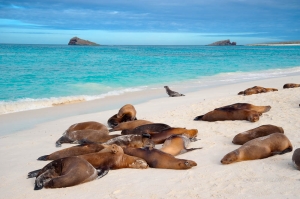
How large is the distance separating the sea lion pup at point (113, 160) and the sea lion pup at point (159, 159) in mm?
135

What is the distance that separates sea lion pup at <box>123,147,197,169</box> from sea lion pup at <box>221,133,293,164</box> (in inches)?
24.3

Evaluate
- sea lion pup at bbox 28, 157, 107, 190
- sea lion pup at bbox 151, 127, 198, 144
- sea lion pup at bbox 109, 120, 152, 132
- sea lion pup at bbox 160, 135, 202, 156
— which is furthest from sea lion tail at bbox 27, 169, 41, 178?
sea lion pup at bbox 109, 120, 152, 132

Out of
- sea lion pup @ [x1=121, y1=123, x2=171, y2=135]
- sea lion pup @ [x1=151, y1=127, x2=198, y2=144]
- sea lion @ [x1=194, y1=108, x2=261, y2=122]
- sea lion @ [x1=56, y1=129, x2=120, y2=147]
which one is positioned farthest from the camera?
sea lion @ [x1=194, y1=108, x2=261, y2=122]

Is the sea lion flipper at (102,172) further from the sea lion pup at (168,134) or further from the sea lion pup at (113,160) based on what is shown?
the sea lion pup at (168,134)

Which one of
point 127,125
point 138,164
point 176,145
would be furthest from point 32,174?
point 127,125

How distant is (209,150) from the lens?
20.0ft

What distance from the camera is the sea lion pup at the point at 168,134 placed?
21.8ft

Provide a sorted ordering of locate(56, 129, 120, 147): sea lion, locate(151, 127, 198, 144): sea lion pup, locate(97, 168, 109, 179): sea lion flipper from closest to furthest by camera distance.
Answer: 1. locate(97, 168, 109, 179): sea lion flipper
2. locate(151, 127, 198, 144): sea lion pup
3. locate(56, 129, 120, 147): sea lion

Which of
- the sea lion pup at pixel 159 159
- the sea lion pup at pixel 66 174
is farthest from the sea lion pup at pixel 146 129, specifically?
the sea lion pup at pixel 66 174

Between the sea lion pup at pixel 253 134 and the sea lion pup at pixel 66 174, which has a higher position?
the sea lion pup at pixel 253 134

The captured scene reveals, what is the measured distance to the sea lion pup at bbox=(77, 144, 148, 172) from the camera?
17.1 feet

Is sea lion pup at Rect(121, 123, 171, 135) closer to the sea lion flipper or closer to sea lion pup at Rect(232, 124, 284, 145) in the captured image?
sea lion pup at Rect(232, 124, 284, 145)

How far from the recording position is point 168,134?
6.80m

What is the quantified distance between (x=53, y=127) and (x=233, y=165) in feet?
16.5
